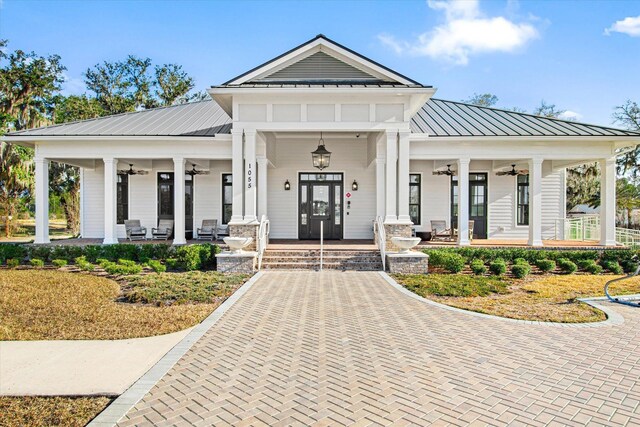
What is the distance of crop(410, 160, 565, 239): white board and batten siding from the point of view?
1655 cm

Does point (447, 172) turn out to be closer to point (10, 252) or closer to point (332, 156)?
Answer: point (332, 156)

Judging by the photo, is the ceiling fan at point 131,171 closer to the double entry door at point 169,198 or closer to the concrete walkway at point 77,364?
the double entry door at point 169,198

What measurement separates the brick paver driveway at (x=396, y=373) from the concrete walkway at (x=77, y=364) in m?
0.49

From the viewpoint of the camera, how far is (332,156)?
53.4 feet

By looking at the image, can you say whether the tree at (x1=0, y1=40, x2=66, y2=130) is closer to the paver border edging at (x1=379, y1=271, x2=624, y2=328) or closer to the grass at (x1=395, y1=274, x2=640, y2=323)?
the grass at (x1=395, y1=274, x2=640, y2=323)

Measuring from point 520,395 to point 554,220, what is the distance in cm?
1514

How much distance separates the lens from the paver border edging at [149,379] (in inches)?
139

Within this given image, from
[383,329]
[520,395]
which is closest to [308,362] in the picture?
[383,329]

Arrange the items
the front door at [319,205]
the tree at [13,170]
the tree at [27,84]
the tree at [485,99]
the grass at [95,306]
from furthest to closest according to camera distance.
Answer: the tree at [485,99] < the tree at [27,84] < the tree at [13,170] < the front door at [319,205] < the grass at [95,306]

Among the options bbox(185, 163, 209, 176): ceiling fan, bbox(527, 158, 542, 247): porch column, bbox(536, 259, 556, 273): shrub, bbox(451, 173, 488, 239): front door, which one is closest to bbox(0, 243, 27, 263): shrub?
bbox(185, 163, 209, 176): ceiling fan

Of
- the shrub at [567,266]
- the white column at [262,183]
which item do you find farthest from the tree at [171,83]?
the shrub at [567,266]

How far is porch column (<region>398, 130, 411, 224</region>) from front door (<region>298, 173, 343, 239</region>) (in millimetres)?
4071

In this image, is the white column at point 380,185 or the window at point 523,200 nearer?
the white column at point 380,185

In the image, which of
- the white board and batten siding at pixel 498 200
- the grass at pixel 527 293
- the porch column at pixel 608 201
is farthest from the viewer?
the white board and batten siding at pixel 498 200
